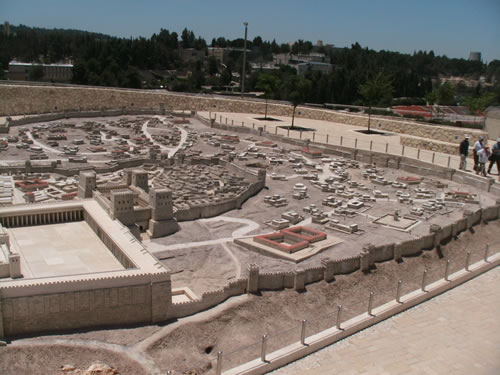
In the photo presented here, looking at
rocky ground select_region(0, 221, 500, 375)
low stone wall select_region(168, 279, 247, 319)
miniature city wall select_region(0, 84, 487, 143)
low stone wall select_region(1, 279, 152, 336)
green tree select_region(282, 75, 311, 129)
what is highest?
green tree select_region(282, 75, 311, 129)

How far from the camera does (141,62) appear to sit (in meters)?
106

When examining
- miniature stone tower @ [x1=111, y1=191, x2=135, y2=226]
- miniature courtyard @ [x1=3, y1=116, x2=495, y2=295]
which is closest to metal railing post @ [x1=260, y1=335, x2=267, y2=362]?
miniature courtyard @ [x1=3, y1=116, x2=495, y2=295]

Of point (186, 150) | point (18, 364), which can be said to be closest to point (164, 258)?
point (18, 364)

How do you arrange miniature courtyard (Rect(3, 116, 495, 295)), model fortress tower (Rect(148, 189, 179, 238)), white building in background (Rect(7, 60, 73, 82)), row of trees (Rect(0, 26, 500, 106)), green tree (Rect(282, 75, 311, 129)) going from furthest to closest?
white building in background (Rect(7, 60, 73, 82)) < row of trees (Rect(0, 26, 500, 106)) < green tree (Rect(282, 75, 311, 129)) < model fortress tower (Rect(148, 189, 179, 238)) < miniature courtyard (Rect(3, 116, 495, 295))

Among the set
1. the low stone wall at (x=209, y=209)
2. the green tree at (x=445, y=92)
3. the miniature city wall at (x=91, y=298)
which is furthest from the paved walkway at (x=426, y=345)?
the green tree at (x=445, y=92)

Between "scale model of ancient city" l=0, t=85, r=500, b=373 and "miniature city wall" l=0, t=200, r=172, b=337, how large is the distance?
1.5 inches

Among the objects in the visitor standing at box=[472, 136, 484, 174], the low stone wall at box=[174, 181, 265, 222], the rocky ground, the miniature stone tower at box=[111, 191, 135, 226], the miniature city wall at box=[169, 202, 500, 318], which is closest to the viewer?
the rocky ground

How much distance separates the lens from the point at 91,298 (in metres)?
15.9

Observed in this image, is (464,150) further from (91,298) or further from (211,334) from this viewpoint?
(91,298)

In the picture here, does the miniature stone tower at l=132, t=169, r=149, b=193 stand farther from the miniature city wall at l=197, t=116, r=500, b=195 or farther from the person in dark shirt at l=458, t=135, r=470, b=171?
the person in dark shirt at l=458, t=135, r=470, b=171

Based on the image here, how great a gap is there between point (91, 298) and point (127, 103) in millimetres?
45753

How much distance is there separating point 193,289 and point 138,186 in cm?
987

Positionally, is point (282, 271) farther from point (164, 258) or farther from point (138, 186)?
point (138, 186)

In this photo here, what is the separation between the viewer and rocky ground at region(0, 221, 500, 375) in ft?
47.5
